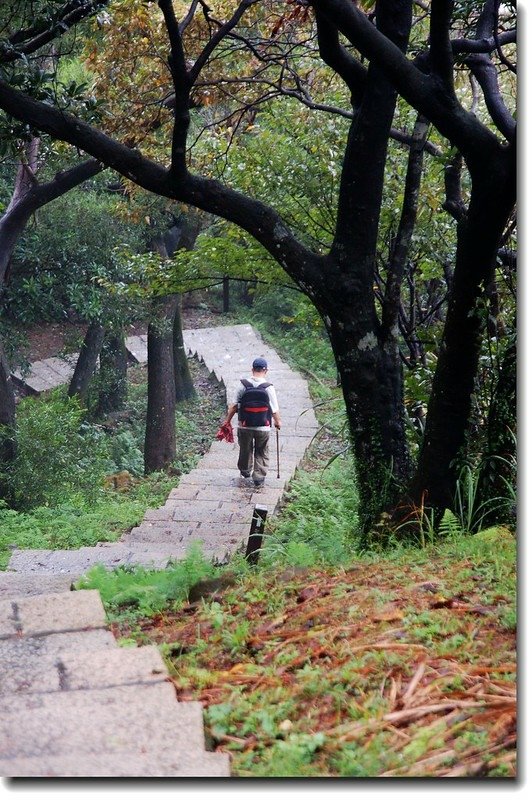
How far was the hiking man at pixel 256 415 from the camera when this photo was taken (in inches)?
428

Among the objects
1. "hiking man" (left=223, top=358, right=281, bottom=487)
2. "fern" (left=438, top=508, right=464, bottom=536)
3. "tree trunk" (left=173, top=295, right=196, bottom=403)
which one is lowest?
"fern" (left=438, top=508, right=464, bottom=536)

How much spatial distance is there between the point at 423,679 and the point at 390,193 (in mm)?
6569

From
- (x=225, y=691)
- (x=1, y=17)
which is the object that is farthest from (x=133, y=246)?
(x=225, y=691)

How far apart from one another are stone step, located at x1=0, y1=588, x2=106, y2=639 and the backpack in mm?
6897

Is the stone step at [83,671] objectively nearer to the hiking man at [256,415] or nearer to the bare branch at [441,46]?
the bare branch at [441,46]

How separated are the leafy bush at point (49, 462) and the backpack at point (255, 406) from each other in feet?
9.70

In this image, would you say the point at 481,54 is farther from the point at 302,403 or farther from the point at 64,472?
the point at 302,403

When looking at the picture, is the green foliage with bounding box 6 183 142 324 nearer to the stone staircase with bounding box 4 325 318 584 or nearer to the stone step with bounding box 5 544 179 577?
the stone staircase with bounding box 4 325 318 584

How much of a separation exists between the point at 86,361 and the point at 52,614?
13499 mm

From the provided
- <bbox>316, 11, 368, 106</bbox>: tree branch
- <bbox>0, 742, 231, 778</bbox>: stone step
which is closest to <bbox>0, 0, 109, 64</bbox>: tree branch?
<bbox>316, 11, 368, 106</bbox>: tree branch

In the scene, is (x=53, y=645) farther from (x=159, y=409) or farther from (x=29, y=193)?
(x=159, y=409)

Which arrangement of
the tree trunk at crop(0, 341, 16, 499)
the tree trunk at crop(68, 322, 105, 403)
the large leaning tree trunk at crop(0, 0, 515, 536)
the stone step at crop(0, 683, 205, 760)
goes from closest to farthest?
the stone step at crop(0, 683, 205, 760) → the large leaning tree trunk at crop(0, 0, 515, 536) → the tree trunk at crop(0, 341, 16, 499) → the tree trunk at crop(68, 322, 105, 403)

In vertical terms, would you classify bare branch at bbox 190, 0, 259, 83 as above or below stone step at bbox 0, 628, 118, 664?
above

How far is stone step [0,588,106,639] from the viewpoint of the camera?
3695 millimetres
